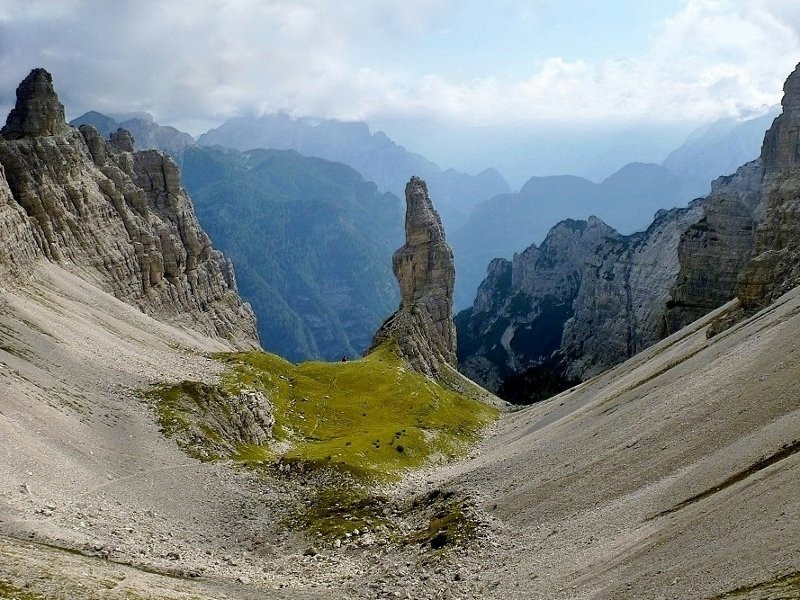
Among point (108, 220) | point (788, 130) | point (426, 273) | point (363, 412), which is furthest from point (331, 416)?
point (788, 130)

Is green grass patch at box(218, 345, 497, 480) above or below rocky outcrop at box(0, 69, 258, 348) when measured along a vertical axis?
below

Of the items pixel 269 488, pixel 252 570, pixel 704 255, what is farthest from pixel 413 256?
pixel 252 570

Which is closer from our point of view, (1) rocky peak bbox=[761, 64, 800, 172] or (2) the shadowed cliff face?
(2) the shadowed cliff face

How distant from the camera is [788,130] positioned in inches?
6939

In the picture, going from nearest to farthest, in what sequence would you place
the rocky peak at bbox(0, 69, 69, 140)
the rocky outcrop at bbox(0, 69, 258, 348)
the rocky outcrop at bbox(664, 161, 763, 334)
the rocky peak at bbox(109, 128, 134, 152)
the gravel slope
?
the gravel slope < the rocky outcrop at bbox(0, 69, 258, 348) < the rocky peak at bbox(0, 69, 69, 140) < the rocky outcrop at bbox(664, 161, 763, 334) < the rocky peak at bbox(109, 128, 134, 152)

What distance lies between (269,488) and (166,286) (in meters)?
103

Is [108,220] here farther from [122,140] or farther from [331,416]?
[331,416]

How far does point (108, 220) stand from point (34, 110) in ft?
87.4

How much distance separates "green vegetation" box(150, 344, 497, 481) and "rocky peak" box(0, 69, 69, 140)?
7267cm

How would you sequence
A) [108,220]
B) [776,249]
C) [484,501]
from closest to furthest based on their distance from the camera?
[484,501], [776,249], [108,220]

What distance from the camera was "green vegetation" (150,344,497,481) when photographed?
202ft

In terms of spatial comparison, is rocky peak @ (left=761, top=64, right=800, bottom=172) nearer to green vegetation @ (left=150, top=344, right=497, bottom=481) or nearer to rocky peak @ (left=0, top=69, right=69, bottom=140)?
green vegetation @ (left=150, top=344, right=497, bottom=481)

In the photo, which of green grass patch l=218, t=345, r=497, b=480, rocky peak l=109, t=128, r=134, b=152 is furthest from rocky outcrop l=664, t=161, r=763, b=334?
rocky peak l=109, t=128, r=134, b=152

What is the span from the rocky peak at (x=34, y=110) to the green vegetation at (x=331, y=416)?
7267 cm
